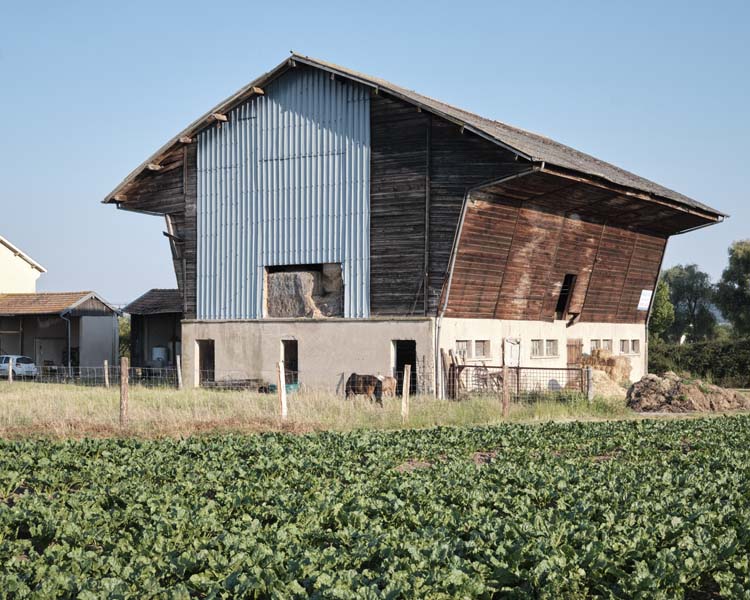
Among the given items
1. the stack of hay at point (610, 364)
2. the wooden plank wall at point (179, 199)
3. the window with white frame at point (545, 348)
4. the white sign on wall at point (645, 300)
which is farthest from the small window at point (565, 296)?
the wooden plank wall at point (179, 199)

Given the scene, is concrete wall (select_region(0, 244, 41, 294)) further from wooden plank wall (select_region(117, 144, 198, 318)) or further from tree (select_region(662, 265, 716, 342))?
tree (select_region(662, 265, 716, 342))

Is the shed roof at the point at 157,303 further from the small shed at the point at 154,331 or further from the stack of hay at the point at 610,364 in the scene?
the stack of hay at the point at 610,364

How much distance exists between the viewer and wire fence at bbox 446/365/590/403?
25000mm

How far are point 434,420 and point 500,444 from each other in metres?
4.34

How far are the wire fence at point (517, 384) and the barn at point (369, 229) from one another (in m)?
0.49

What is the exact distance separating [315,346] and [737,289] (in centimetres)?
4203

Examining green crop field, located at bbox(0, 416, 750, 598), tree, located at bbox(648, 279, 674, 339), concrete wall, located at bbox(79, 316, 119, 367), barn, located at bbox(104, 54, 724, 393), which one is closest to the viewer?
Result: green crop field, located at bbox(0, 416, 750, 598)

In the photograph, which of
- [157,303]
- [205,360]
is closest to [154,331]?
[157,303]

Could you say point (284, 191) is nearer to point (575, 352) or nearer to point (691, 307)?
point (575, 352)

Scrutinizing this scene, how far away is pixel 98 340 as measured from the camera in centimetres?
4550

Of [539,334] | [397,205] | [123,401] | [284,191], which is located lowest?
[123,401]

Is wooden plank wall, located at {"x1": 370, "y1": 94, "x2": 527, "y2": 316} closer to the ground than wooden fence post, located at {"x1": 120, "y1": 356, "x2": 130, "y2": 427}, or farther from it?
farther from it

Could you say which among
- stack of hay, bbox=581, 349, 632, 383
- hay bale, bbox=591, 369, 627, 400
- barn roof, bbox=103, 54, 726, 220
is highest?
barn roof, bbox=103, 54, 726, 220

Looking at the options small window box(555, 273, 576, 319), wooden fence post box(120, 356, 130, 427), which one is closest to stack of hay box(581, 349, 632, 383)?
small window box(555, 273, 576, 319)
